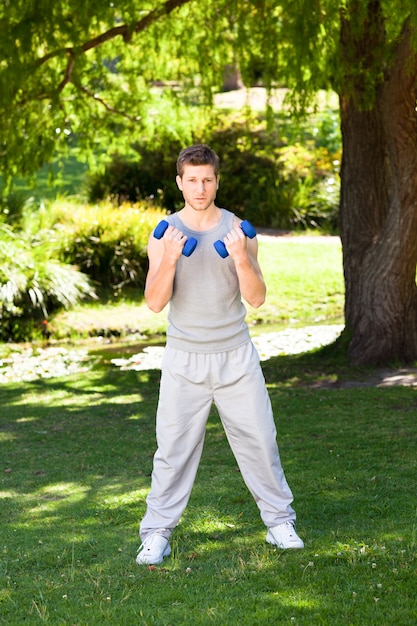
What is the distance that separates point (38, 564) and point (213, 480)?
5.80 feet

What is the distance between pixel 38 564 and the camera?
471 cm

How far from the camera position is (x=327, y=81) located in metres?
9.90

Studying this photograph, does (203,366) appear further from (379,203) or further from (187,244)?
(379,203)

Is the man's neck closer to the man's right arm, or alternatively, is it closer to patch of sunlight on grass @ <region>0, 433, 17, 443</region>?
the man's right arm

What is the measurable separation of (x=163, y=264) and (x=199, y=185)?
0.39 metres

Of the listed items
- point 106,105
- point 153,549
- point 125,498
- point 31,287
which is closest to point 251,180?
point 31,287

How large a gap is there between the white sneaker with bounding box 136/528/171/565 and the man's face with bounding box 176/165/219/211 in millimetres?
1461

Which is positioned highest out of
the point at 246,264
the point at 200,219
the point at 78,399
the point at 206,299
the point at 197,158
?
the point at 197,158

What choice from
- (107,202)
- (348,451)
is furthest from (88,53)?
(348,451)

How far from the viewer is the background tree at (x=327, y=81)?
30.5 ft

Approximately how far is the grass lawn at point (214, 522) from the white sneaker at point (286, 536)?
0.06m

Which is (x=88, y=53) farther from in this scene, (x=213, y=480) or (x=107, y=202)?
(x=213, y=480)

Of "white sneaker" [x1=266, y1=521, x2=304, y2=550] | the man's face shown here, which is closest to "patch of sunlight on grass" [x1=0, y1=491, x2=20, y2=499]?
Result: "white sneaker" [x1=266, y1=521, x2=304, y2=550]

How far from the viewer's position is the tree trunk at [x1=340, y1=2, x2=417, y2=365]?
9.59m
